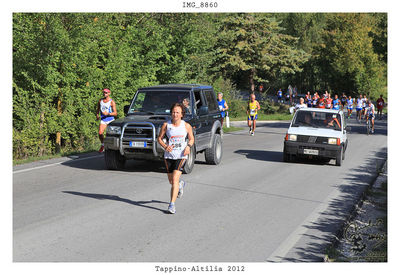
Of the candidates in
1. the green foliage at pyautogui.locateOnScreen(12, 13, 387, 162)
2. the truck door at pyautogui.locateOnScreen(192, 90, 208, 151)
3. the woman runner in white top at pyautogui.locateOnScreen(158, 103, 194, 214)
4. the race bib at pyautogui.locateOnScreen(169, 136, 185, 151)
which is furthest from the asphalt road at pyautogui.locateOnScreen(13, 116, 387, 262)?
the green foliage at pyautogui.locateOnScreen(12, 13, 387, 162)

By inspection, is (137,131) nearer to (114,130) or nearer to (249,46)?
(114,130)

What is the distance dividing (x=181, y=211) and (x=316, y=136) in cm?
700

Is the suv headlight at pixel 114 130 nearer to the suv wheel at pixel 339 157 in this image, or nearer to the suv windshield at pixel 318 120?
the suv windshield at pixel 318 120

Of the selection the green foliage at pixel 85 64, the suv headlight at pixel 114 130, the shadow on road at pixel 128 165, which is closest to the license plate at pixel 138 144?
the suv headlight at pixel 114 130

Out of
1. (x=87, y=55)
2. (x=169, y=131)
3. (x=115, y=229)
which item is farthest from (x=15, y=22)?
(x=115, y=229)

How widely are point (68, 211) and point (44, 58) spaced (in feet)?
29.0

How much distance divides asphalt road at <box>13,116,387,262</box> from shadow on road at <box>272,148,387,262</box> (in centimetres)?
2

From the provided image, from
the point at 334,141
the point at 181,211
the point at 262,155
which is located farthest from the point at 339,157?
the point at 181,211

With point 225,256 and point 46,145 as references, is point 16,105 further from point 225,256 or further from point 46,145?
point 225,256

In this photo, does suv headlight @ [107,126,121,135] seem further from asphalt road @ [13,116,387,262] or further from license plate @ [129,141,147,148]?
asphalt road @ [13,116,387,262]

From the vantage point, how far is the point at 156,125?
11586mm

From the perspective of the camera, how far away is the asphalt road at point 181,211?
6273 millimetres

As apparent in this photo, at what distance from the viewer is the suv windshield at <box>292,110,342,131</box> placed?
49.5 ft

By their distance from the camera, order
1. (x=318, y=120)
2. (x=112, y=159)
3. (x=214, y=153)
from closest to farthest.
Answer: (x=112, y=159) → (x=214, y=153) → (x=318, y=120)
